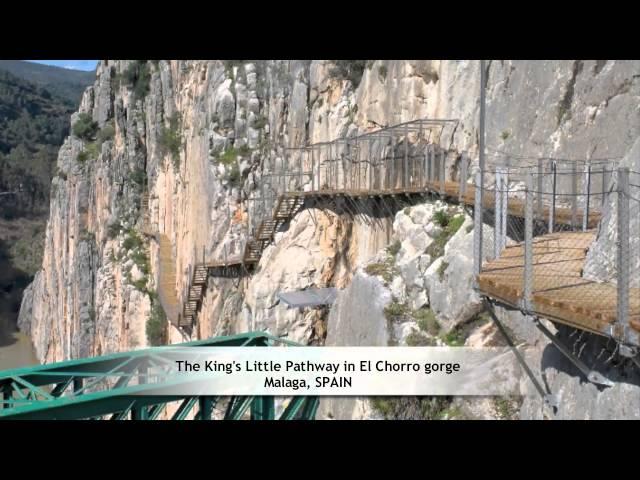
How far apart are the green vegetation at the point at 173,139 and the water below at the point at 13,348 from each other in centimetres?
3662

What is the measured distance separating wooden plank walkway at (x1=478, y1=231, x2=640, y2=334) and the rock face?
51 cm

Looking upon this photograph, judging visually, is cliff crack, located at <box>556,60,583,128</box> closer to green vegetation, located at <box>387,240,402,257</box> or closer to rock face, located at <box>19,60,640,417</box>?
rock face, located at <box>19,60,640,417</box>

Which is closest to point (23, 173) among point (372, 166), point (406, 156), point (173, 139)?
point (173, 139)

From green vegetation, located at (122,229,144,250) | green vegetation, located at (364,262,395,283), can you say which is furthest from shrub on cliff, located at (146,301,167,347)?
green vegetation, located at (364,262,395,283)

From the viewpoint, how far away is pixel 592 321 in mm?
5645

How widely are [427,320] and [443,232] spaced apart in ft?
8.12

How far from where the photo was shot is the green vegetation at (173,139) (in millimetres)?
38344

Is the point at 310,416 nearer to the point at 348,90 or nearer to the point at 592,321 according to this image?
the point at 592,321

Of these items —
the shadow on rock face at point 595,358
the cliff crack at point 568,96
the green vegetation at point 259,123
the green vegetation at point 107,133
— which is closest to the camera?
the shadow on rock face at point 595,358

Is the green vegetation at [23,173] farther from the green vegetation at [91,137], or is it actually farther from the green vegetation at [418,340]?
the green vegetation at [418,340]

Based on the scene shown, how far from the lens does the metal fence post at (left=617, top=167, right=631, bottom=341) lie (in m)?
5.25

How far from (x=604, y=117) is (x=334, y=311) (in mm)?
7168

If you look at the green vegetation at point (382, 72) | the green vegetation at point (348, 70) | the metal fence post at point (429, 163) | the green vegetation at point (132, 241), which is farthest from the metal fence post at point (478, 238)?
the green vegetation at point (132, 241)

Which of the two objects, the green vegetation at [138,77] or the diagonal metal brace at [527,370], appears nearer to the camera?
the diagonal metal brace at [527,370]
